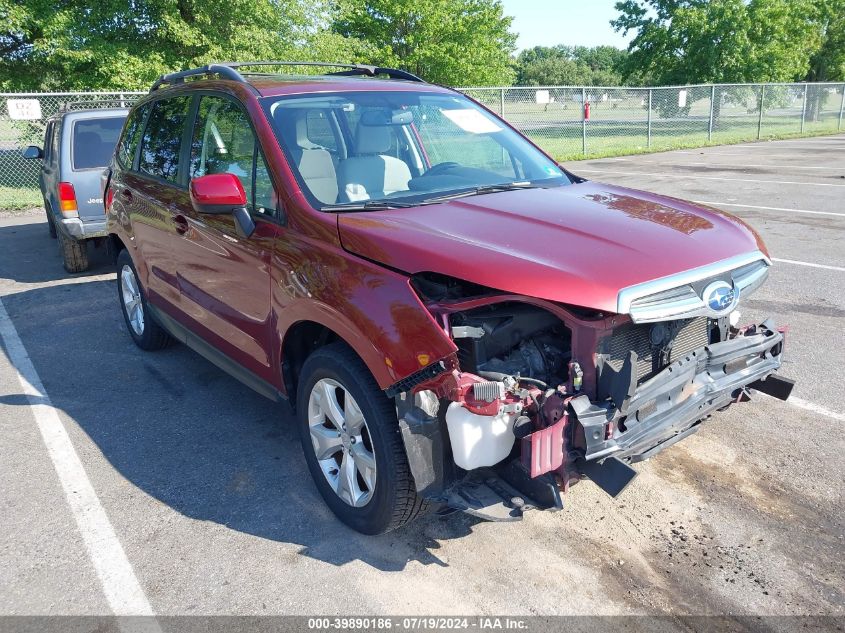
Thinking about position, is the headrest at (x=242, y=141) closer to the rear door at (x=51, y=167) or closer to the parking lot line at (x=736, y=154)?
the rear door at (x=51, y=167)

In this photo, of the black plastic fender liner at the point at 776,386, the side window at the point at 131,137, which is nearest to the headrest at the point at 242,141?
the side window at the point at 131,137

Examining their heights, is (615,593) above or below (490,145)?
below

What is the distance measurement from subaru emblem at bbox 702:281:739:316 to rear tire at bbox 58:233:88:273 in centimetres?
804

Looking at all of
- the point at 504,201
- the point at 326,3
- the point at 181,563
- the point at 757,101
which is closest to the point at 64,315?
the point at 181,563

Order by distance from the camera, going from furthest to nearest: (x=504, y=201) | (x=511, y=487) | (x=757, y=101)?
(x=757, y=101) → (x=504, y=201) → (x=511, y=487)

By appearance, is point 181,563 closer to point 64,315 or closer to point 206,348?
point 206,348

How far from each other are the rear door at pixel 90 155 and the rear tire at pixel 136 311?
8.97 feet

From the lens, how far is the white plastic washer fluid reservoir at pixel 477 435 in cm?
270

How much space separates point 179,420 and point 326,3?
17.1 m

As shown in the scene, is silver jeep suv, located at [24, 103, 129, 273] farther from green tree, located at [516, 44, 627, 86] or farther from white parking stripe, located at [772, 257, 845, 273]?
green tree, located at [516, 44, 627, 86]

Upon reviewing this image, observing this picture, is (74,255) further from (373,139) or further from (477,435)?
(477,435)

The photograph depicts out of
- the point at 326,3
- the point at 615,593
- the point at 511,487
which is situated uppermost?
the point at 326,3

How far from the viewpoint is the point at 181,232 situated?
442 centimetres

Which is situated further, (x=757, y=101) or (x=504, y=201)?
(x=757, y=101)
